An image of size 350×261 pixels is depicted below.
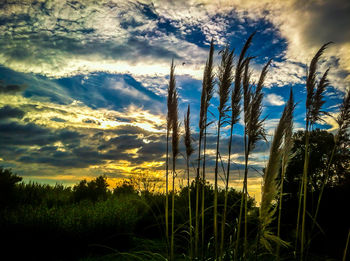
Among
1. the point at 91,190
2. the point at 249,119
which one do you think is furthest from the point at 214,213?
the point at 91,190

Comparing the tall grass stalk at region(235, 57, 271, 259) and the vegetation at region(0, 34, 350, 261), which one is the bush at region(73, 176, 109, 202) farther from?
the tall grass stalk at region(235, 57, 271, 259)

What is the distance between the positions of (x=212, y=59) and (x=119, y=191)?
10962 millimetres

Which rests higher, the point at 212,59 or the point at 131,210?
the point at 212,59

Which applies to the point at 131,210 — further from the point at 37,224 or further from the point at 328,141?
the point at 328,141

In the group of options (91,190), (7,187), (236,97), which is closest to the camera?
(236,97)

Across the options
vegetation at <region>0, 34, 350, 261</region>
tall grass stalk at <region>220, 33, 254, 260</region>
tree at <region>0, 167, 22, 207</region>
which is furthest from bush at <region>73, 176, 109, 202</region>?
tall grass stalk at <region>220, 33, 254, 260</region>

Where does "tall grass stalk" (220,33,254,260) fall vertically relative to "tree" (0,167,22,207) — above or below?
above

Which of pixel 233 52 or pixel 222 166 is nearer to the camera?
pixel 233 52

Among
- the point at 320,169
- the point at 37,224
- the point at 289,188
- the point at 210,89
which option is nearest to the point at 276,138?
the point at 210,89

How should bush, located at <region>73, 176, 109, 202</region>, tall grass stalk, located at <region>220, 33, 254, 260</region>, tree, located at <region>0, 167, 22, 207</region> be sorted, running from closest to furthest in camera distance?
tall grass stalk, located at <region>220, 33, 254, 260</region> → tree, located at <region>0, 167, 22, 207</region> → bush, located at <region>73, 176, 109, 202</region>

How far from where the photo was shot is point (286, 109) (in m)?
3.04

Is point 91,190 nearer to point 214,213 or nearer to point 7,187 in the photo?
point 7,187

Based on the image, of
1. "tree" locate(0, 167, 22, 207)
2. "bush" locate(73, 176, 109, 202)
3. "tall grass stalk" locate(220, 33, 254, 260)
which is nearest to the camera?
"tall grass stalk" locate(220, 33, 254, 260)

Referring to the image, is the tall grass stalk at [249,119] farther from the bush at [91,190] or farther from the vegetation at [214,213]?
the bush at [91,190]
